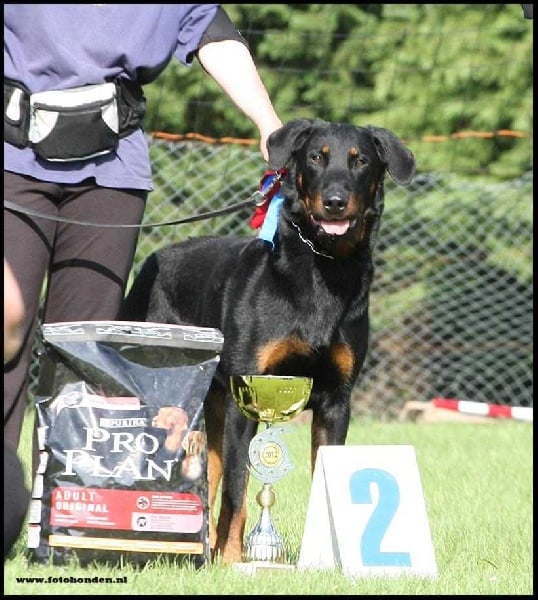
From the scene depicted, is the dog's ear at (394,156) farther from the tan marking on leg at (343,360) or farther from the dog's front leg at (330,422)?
the dog's front leg at (330,422)

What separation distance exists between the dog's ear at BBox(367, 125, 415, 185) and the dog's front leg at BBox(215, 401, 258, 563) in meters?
0.98

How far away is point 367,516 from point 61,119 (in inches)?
59.0

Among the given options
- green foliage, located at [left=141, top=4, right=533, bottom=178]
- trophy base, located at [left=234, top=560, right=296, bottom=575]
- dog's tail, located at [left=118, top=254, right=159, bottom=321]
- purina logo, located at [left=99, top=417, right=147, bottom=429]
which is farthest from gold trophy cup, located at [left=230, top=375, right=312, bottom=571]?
green foliage, located at [left=141, top=4, right=533, bottom=178]

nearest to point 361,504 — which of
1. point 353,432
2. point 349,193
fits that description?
point 349,193

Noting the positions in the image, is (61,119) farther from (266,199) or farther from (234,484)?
(234,484)

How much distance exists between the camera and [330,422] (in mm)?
4098

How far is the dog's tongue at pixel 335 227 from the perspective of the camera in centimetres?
402

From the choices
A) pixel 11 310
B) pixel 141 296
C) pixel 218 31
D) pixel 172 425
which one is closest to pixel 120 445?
pixel 172 425

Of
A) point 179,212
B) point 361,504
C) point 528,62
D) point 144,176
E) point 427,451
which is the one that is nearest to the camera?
point 361,504

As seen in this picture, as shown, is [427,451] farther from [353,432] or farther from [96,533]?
[96,533]

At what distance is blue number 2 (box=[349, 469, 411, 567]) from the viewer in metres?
3.56

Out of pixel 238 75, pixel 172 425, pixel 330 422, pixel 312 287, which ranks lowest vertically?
pixel 330 422

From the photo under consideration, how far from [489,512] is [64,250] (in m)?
2.26

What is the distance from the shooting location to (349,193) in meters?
3.98
